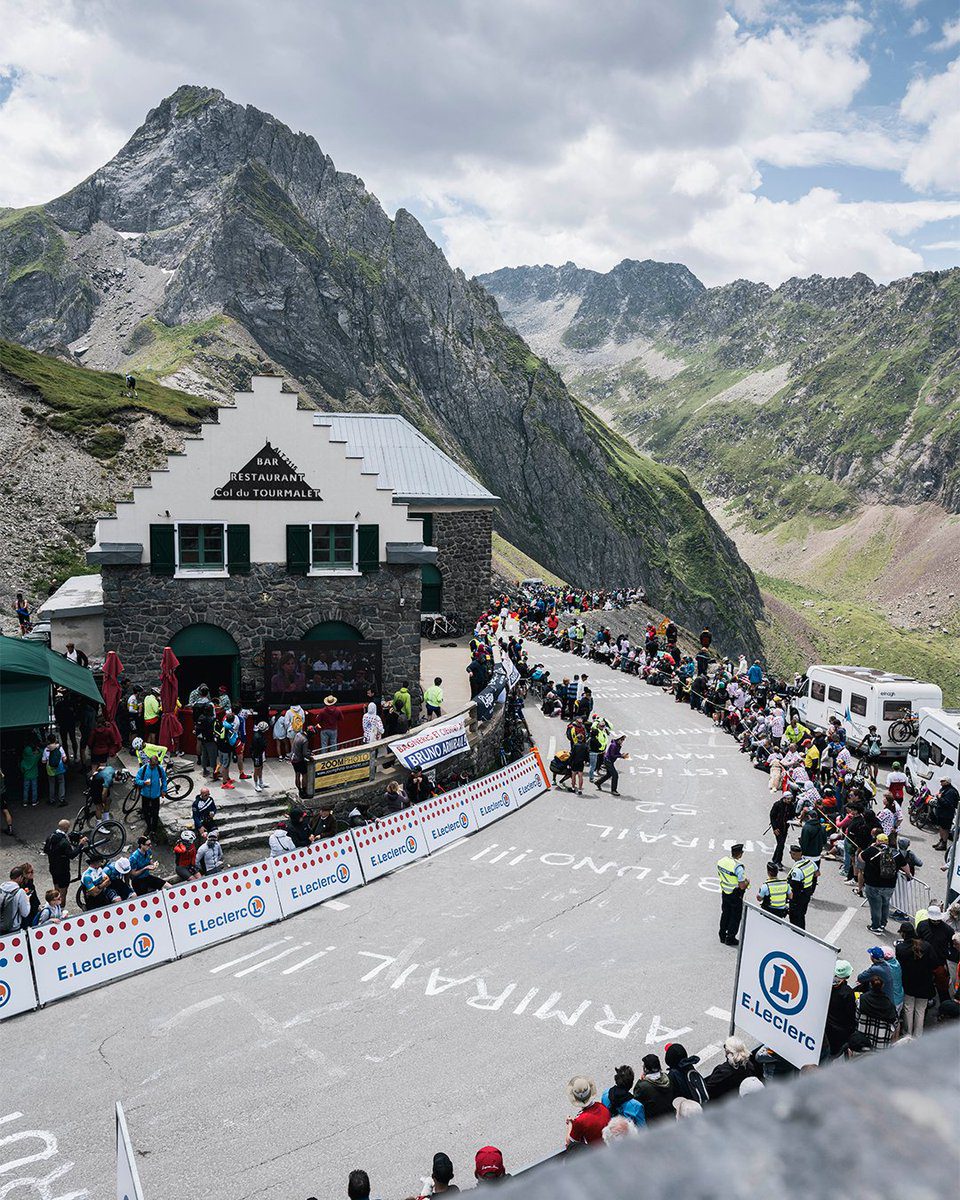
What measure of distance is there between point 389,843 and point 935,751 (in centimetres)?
1623

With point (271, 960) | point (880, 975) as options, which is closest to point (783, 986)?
point (880, 975)

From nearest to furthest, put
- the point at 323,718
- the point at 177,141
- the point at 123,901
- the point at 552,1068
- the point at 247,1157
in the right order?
the point at 247,1157, the point at 552,1068, the point at 123,901, the point at 323,718, the point at 177,141

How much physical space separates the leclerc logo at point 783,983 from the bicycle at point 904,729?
2191 cm

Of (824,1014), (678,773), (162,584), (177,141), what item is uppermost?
(177,141)

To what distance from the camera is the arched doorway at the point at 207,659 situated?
2705 centimetres

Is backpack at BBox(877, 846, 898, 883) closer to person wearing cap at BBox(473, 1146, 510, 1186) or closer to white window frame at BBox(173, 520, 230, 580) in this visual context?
person wearing cap at BBox(473, 1146, 510, 1186)

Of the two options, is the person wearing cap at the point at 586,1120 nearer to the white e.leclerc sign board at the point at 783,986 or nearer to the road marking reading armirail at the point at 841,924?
the white e.leclerc sign board at the point at 783,986

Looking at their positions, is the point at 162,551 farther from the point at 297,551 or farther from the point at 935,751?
the point at 935,751

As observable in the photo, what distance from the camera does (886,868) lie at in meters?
17.1

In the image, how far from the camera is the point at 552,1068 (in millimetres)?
12375

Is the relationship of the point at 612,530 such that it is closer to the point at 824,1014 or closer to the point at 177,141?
the point at 177,141

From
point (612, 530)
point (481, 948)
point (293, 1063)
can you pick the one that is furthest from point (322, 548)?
point (612, 530)

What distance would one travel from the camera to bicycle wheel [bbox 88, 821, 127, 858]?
63.8 ft

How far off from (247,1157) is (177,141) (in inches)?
7523
